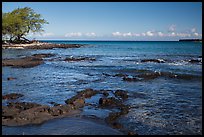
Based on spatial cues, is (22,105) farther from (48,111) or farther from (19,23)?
(19,23)

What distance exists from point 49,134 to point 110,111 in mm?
3884

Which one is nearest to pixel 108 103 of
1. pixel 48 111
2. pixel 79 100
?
pixel 79 100

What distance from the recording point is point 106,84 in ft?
61.6

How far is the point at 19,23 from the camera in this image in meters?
72.6

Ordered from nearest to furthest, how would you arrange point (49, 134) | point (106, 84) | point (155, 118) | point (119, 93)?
point (49, 134)
point (155, 118)
point (119, 93)
point (106, 84)

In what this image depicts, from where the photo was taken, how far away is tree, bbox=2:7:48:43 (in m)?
71.8

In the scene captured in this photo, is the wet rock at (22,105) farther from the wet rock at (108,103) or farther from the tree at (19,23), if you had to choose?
the tree at (19,23)

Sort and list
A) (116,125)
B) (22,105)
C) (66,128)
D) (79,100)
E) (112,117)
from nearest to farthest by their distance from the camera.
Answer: (66,128), (116,125), (112,117), (22,105), (79,100)

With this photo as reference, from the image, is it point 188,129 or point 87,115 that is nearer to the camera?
point 188,129

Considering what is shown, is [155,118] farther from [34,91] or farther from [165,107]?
[34,91]

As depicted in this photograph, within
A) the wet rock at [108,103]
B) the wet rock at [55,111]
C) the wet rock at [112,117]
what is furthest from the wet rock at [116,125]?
the wet rock at [108,103]

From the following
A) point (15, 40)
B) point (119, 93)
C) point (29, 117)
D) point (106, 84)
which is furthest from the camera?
point (15, 40)

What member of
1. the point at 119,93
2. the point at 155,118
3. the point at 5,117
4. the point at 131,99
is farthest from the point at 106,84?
the point at 5,117

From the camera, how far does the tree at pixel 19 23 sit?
71.8m
